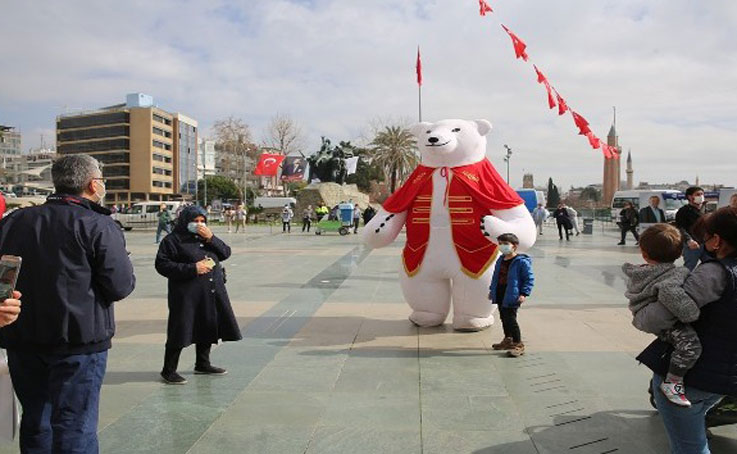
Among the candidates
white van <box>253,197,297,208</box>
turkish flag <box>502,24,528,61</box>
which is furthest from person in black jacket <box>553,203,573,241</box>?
white van <box>253,197,297,208</box>

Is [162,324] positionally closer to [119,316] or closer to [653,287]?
[119,316]

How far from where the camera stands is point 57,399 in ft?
7.97

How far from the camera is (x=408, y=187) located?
6.24 meters

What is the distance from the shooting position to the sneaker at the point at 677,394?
2.36 metres

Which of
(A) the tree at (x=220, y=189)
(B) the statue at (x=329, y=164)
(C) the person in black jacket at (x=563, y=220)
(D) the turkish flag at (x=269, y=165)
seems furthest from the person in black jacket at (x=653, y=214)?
(A) the tree at (x=220, y=189)

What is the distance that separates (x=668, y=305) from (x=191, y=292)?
3.25 meters

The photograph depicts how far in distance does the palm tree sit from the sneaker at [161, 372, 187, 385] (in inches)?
1906

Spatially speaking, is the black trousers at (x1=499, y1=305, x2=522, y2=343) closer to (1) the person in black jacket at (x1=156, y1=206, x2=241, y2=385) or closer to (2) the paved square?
(2) the paved square

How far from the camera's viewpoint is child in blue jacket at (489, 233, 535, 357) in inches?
197

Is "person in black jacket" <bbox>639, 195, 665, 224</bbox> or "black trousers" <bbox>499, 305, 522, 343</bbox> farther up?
"person in black jacket" <bbox>639, 195, 665, 224</bbox>

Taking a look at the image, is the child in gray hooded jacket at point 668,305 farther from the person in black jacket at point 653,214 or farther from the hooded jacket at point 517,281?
the person in black jacket at point 653,214

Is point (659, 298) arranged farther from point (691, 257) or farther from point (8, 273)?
point (691, 257)

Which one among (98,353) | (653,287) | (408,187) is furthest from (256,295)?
(653,287)

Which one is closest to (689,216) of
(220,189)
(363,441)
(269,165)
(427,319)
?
(427,319)
